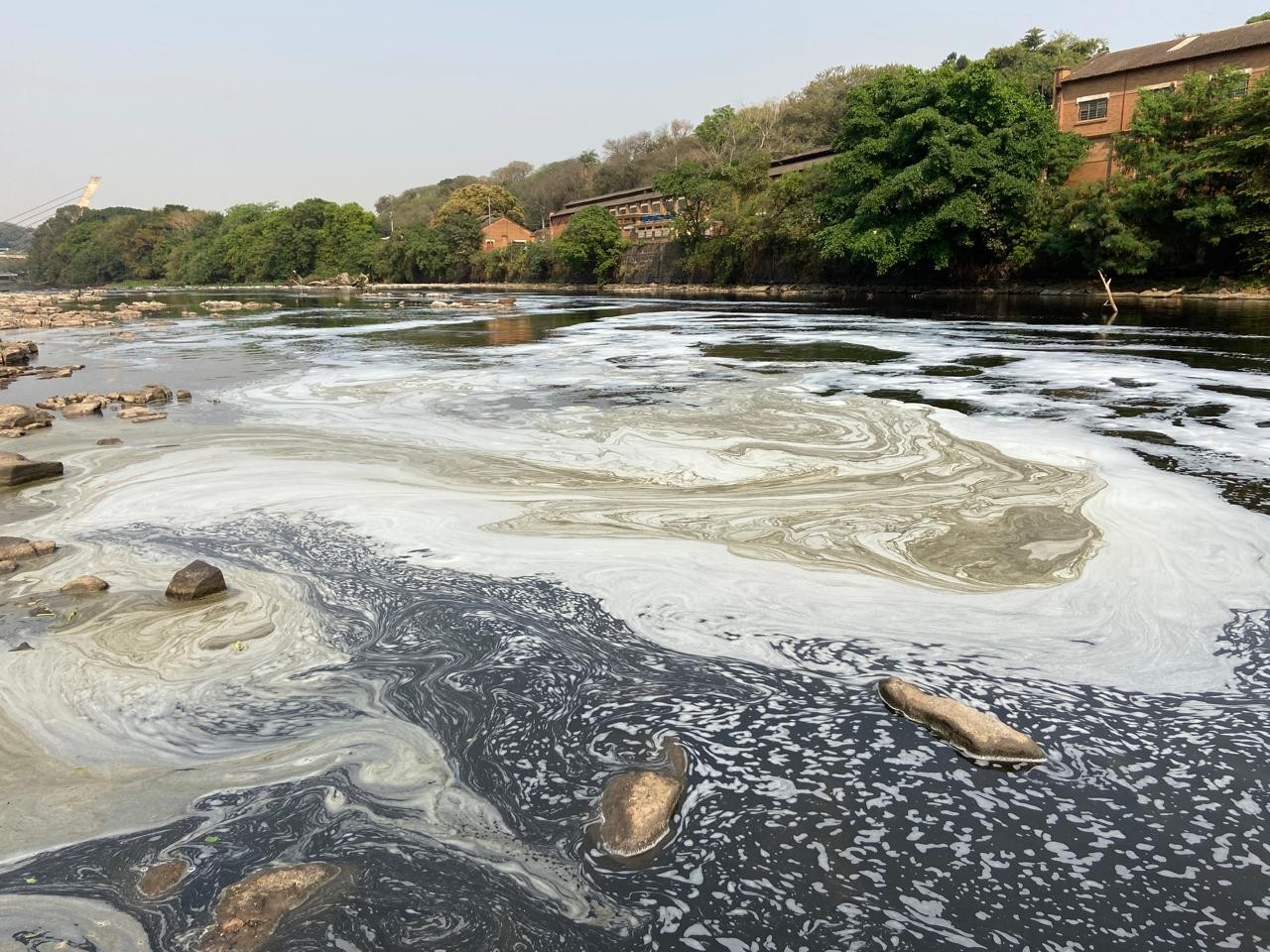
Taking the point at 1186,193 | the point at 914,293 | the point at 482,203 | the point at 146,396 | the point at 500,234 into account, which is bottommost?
the point at 146,396

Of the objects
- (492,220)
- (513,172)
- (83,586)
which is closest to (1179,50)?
(83,586)

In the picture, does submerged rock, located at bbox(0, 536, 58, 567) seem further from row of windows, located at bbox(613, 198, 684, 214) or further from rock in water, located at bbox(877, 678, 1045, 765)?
row of windows, located at bbox(613, 198, 684, 214)

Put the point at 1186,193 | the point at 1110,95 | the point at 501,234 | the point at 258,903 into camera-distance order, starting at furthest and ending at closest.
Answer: the point at 501,234 → the point at 1110,95 → the point at 1186,193 → the point at 258,903

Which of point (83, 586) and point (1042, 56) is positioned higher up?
point (1042, 56)

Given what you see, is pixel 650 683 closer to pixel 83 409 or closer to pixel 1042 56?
pixel 83 409

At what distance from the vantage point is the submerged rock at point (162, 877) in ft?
6.83

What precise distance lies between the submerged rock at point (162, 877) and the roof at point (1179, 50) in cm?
3721

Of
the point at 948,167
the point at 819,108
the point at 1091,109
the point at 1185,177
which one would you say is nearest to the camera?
the point at 1185,177

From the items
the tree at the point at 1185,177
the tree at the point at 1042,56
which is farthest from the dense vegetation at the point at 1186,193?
the tree at the point at 1042,56

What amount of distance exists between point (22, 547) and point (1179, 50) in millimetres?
37649

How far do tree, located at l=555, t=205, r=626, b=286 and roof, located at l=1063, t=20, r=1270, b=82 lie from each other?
85.4 ft

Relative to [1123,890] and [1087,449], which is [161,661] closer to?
[1123,890]

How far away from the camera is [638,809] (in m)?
2.32

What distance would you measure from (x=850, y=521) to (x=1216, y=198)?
78.2 ft
